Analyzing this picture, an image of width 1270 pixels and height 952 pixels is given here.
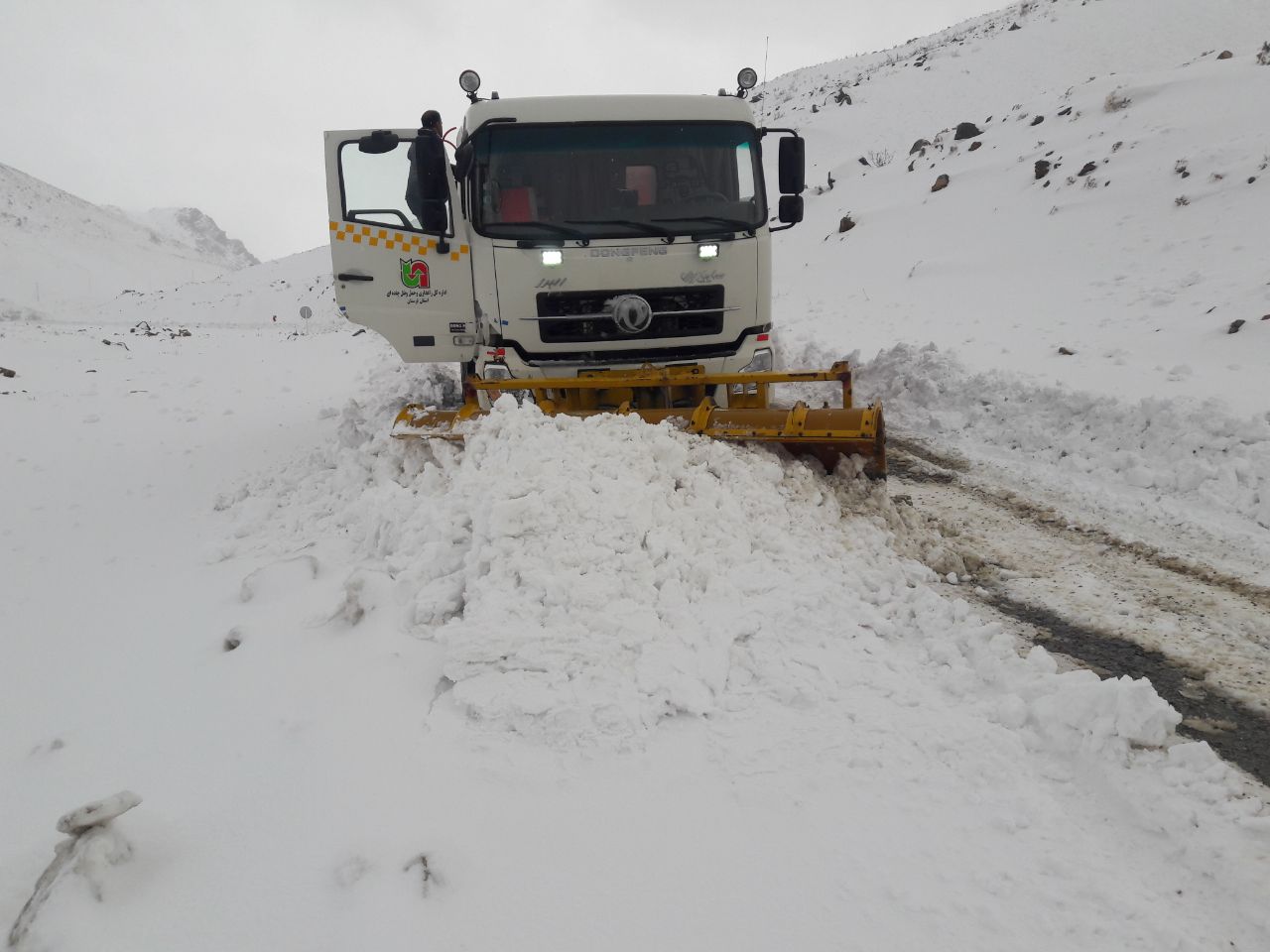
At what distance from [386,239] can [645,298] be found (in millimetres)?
2012

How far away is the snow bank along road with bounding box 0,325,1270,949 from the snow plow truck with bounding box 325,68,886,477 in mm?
1299

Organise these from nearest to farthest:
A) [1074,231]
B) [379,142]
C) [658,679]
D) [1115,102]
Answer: [658,679], [379,142], [1074,231], [1115,102]

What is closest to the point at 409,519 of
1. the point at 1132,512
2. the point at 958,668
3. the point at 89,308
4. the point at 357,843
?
the point at 357,843

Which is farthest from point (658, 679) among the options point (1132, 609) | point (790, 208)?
point (790, 208)

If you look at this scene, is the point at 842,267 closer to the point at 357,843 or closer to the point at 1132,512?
the point at 1132,512

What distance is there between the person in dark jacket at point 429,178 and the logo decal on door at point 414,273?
0.31 metres

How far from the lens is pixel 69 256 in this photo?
50125mm

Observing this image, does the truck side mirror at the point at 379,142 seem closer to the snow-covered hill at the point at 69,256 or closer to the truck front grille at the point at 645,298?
the truck front grille at the point at 645,298

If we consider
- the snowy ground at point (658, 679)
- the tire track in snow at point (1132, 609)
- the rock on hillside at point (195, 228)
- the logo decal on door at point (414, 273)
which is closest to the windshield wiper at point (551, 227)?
the logo decal on door at point (414, 273)

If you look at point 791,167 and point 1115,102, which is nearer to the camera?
point 791,167

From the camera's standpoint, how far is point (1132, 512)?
4156 mm

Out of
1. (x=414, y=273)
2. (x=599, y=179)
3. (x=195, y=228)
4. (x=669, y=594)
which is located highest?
(x=195, y=228)

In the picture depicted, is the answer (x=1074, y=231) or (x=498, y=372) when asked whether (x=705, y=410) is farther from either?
(x=1074, y=231)

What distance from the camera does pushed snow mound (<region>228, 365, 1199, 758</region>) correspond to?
2.42m
